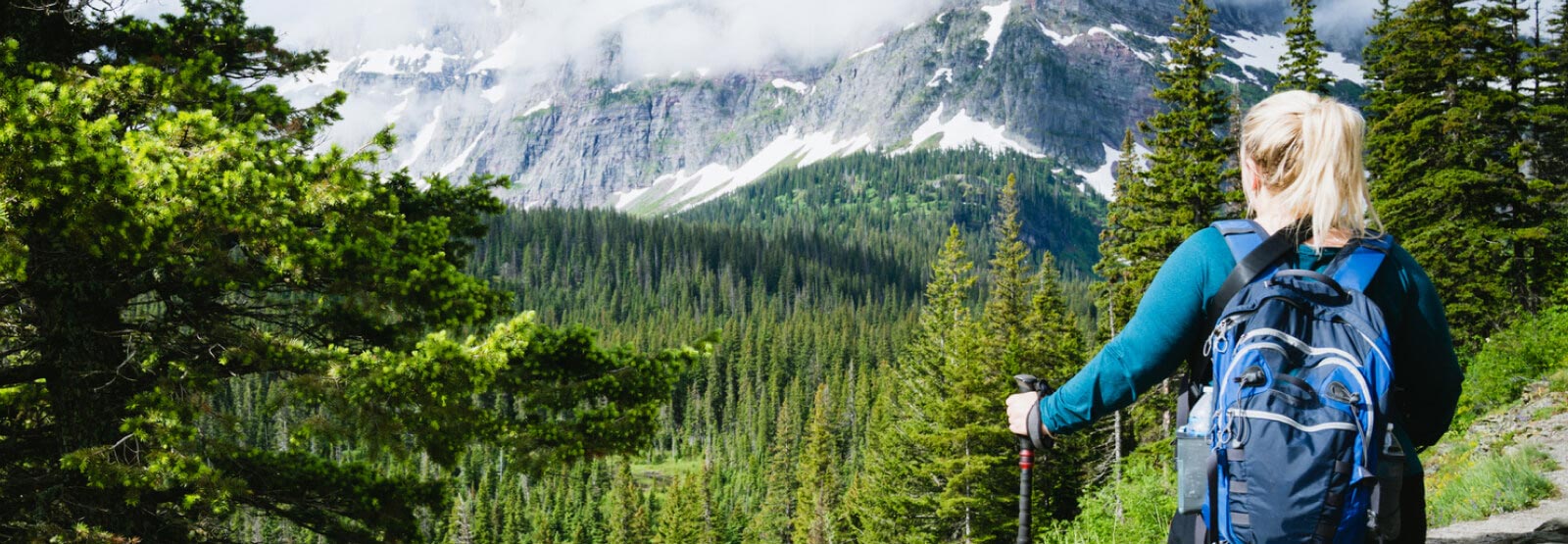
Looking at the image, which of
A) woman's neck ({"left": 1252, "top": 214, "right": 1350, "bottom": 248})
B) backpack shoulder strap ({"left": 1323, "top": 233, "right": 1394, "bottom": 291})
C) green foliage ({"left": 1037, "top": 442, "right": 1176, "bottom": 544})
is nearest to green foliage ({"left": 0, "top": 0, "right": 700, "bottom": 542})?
green foliage ({"left": 1037, "top": 442, "right": 1176, "bottom": 544})

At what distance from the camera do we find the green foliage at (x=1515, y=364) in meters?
11.8

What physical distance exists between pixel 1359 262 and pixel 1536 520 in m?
5.08

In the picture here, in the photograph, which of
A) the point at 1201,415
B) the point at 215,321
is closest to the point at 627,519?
the point at 215,321

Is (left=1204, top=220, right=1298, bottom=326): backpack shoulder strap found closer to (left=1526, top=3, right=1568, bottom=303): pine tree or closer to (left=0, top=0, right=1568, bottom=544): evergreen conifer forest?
(left=0, top=0, right=1568, bottom=544): evergreen conifer forest

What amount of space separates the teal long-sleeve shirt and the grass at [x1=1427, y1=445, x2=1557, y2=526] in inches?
197

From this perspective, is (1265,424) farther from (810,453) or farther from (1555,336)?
(810,453)

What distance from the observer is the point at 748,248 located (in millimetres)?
174750

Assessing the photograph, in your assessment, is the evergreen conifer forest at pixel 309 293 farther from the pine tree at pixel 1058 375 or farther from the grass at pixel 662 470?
the grass at pixel 662 470

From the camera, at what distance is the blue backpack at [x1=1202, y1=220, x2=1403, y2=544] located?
6.06ft

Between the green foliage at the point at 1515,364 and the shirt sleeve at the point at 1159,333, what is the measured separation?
12.2m

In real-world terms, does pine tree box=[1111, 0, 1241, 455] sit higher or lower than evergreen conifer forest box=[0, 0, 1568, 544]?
higher

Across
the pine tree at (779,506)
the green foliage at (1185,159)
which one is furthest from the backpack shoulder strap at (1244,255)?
the pine tree at (779,506)

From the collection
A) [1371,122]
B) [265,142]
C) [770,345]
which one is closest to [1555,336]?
[1371,122]

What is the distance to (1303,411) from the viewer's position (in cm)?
187
